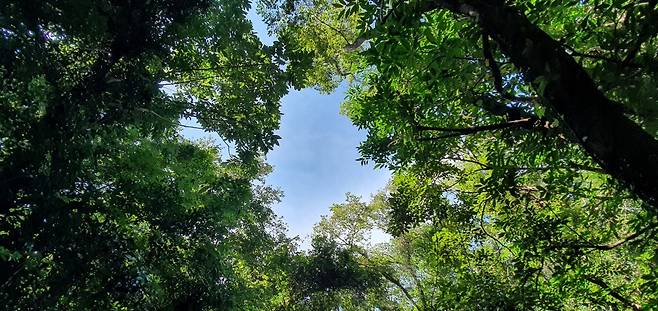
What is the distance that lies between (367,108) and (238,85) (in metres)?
4.76

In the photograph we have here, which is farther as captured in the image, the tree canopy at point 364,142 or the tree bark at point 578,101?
the tree canopy at point 364,142

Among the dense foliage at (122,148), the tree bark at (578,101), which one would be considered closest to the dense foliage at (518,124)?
the tree bark at (578,101)

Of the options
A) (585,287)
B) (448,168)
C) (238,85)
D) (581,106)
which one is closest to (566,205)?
(585,287)

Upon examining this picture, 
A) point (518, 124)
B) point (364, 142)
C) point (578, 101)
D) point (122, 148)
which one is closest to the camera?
point (578, 101)

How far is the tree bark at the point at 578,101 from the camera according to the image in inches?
86.1

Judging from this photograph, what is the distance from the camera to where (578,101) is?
2340 millimetres

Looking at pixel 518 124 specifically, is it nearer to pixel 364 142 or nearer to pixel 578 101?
pixel 578 101

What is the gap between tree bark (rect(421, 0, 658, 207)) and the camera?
2188 mm

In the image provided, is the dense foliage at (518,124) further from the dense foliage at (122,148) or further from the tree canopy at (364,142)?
the dense foliage at (122,148)

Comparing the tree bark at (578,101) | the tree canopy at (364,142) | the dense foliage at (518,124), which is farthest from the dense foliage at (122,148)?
the tree bark at (578,101)

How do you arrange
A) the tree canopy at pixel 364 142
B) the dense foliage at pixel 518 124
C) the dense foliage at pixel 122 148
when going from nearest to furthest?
the dense foliage at pixel 518 124, the tree canopy at pixel 364 142, the dense foliage at pixel 122 148

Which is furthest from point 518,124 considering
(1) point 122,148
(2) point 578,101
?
(1) point 122,148

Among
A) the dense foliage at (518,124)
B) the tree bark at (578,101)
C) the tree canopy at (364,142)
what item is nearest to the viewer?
the tree bark at (578,101)

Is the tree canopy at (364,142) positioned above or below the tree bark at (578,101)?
above
